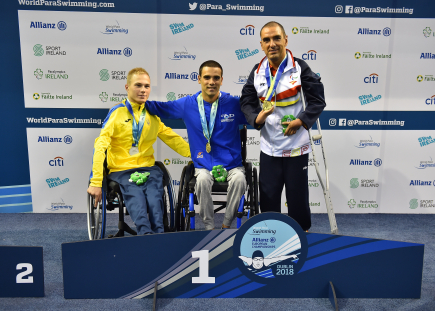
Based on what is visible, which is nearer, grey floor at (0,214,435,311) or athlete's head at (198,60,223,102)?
grey floor at (0,214,435,311)

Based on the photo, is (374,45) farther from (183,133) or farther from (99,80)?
(99,80)

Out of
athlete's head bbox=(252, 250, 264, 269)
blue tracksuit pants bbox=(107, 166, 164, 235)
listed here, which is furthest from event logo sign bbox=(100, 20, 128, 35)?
athlete's head bbox=(252, 250, 264, 269)

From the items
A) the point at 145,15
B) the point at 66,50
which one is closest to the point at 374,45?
the point at 145,15

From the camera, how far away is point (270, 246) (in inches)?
87.4

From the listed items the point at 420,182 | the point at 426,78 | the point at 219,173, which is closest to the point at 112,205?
the point at 219,173

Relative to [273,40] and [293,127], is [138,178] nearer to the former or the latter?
[293,127]

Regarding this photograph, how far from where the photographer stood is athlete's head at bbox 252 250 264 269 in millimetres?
2240

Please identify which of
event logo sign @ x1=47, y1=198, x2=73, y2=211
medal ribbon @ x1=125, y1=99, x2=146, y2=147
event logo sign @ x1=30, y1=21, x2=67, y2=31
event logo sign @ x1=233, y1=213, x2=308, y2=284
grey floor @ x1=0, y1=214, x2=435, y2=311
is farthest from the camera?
event logo sign @ x1=47, y1=198, x2=73, y2=211

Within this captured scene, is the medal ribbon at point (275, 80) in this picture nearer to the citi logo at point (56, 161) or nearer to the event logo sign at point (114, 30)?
the event logo sign at point (114, 30)

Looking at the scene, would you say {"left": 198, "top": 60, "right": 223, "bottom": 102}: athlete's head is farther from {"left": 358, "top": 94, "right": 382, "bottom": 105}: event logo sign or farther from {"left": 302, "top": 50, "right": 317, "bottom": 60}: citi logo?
{"left": 358, "top": 94, "right": 382, "bottom": 105}: event logo sign

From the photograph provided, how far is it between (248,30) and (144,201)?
2172 millimetres

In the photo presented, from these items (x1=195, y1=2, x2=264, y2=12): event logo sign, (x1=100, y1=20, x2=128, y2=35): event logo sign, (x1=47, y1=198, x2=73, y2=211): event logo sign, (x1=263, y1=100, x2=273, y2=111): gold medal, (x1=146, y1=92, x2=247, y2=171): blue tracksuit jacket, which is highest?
(x1=195, y1=2, x2=264, y2=12): event logo sign

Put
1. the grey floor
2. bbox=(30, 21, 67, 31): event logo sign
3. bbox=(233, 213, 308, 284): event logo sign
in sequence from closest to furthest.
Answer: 1. bbox=(233, 213, 308, 284): event logo sign
2. the grey floor
3. bbox=(30, 21, 67, 31): event logo sign

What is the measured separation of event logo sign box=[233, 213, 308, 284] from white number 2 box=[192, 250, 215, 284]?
0.19 meters
